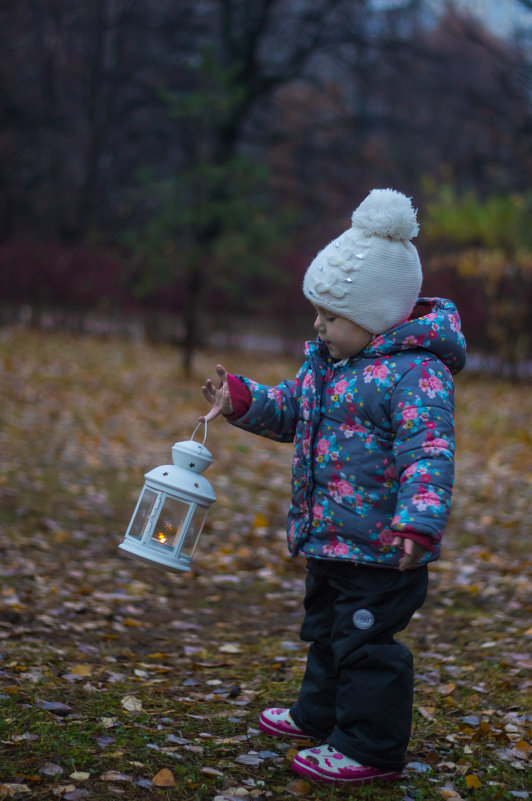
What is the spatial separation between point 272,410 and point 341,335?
358mm

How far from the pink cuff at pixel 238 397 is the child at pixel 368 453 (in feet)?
0.19

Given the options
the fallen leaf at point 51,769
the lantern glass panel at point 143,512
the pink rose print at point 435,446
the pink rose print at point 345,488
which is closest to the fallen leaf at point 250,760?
the fallen leaf at point 51,769

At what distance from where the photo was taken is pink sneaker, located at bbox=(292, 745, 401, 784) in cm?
267

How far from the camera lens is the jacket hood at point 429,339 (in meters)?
2.66

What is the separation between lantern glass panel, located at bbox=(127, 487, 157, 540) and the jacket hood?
2.76 feet

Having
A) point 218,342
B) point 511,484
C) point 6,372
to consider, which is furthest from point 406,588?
point 218,342

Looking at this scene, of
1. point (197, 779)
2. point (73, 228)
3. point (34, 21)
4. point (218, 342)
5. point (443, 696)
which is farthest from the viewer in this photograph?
point (73, 228)

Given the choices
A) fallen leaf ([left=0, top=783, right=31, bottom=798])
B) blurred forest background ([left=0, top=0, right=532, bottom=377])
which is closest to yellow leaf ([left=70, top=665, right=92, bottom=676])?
fallen leaf ([left=0, top=783, right=31, bottom=798])

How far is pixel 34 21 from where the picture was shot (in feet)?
74.1

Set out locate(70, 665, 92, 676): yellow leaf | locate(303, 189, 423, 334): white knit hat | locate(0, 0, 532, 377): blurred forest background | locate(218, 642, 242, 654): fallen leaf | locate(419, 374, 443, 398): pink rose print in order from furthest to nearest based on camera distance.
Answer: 1. locate(0, 0, 532, 377): blurred forest background
2. locate(218, 642, 242, 654): fallen leaf
3. locate(70, 665, 92, 676): yellow leaf
4. locate(303, 189, 423, 334): white knit hat
5. locate(419, 374, 443, 398): pink rose print

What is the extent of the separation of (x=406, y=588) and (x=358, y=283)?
3.04ft

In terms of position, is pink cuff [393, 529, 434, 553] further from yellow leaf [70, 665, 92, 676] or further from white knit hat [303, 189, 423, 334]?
yellow leaf [70, 665, 92, 676]

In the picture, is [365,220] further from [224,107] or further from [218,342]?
[218,342]

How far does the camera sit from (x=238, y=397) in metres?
2.88
